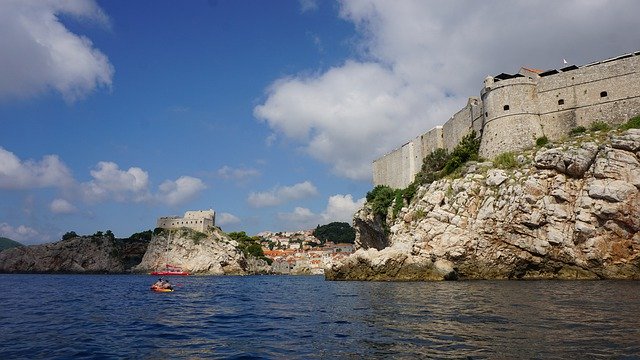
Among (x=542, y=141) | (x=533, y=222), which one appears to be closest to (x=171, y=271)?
(x=542, y=141)

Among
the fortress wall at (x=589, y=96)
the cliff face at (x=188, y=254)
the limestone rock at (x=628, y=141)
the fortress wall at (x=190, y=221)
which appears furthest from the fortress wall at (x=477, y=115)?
the fortress wall at (x=190, y=221)

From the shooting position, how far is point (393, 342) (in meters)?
8.71

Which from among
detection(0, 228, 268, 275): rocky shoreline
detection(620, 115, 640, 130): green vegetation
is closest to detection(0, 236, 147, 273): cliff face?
detection(0, 228, 268, 275): rocky shoreline

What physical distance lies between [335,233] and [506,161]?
355 ft

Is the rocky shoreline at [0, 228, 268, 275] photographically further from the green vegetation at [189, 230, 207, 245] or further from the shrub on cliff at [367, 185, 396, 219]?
the shrub on cliff at [367, 185, 396, 219]

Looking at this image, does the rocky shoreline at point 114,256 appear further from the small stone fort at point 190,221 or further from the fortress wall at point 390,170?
the fortress wall at point 390,170

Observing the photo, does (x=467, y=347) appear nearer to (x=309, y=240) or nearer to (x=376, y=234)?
(x=376, y=234)

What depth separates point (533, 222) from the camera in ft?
84.8

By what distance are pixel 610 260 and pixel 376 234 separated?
70.2 ft

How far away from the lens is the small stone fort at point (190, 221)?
78812mm

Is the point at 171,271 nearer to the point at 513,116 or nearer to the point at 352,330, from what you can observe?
the point at 513,116

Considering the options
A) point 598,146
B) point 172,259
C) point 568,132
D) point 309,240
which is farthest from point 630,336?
point 309,240

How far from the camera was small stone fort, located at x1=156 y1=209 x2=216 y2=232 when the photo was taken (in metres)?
78.8

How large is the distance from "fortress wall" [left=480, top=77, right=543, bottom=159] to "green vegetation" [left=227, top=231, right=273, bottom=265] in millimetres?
A: 57581
